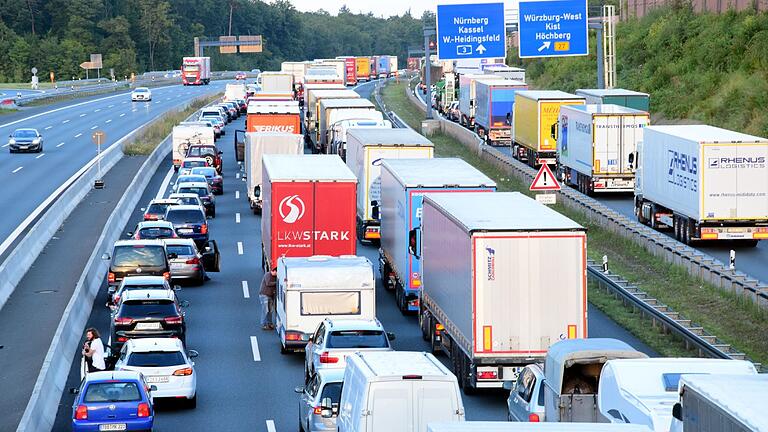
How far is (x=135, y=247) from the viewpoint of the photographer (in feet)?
118

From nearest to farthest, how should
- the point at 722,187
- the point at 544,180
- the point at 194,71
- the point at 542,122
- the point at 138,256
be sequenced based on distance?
the point at 138,256 → the point at 544,180 → the point at 722,187 → the point at 542,122 → the point at 194,71

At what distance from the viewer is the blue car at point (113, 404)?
2130cm

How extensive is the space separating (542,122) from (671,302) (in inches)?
1117

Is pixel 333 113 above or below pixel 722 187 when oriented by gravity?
above

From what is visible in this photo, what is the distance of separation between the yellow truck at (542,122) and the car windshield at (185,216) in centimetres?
2109

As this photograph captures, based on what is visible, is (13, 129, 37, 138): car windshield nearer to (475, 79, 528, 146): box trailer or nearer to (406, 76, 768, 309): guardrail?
(475, 79, 528, 146): box trailer

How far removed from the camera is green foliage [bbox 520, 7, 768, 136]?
6794 centimetres

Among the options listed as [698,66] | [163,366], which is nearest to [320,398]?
[163,366]

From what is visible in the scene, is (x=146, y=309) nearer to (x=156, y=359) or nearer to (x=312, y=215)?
(x=156, y=359)


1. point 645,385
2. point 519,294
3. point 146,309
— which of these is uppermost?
point 519,294

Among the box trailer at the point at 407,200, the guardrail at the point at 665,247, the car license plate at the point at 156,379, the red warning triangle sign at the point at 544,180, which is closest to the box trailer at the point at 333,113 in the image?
the guardrail at the point at 665,247

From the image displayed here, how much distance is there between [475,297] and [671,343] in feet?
22.5

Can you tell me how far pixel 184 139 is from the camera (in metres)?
68.9

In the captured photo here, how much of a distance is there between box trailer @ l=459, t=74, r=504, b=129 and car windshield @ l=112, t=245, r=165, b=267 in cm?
4905
